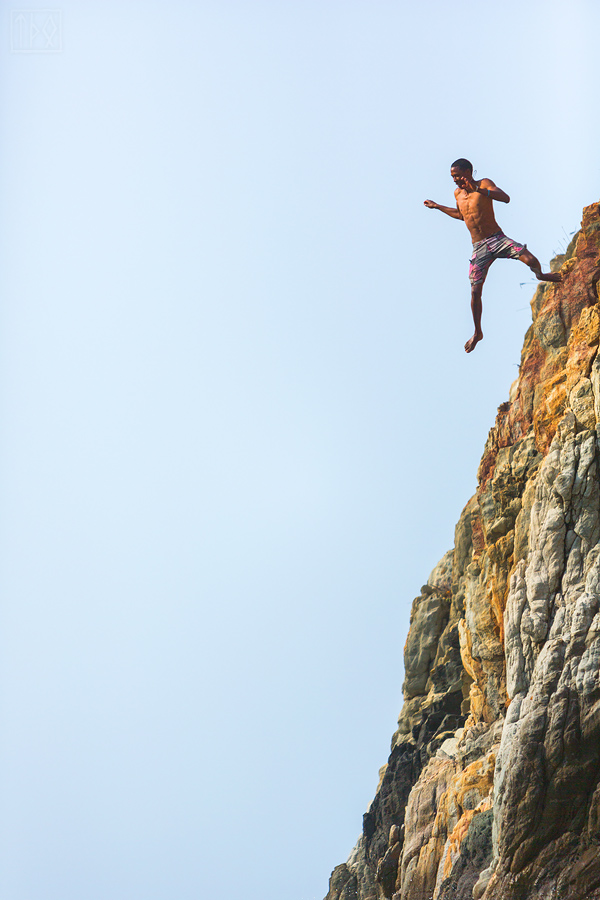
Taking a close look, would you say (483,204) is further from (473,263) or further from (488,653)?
(488,653)

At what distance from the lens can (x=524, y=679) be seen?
52.6 feet

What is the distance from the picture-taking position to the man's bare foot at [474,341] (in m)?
15.9

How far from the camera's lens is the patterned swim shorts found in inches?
594

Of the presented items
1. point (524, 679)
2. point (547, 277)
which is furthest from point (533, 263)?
point (524, 679)

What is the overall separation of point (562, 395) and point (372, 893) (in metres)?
15.3

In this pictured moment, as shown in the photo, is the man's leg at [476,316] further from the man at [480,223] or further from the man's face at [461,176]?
the man's face at [461,176]

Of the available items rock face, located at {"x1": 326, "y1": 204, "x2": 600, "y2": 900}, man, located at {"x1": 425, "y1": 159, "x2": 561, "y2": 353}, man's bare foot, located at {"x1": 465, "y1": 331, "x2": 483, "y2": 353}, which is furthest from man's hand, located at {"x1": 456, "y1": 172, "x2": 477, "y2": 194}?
rock face, located at {"x1": 326, "y1": 204, "x2": 600, "y2": 900}

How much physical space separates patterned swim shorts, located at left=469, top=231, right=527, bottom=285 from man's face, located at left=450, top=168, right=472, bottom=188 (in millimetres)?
1161

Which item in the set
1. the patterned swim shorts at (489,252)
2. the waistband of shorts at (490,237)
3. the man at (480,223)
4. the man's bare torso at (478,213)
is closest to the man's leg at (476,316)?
the man at (480,223)

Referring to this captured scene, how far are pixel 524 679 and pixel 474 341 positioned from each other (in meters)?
6.93

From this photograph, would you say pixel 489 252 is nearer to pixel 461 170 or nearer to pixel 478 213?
pixel 478 213

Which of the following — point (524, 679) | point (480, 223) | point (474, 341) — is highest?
point (480, 223)

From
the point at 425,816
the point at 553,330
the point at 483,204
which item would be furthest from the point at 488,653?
the point at 483,204

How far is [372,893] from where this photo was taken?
899 inches
